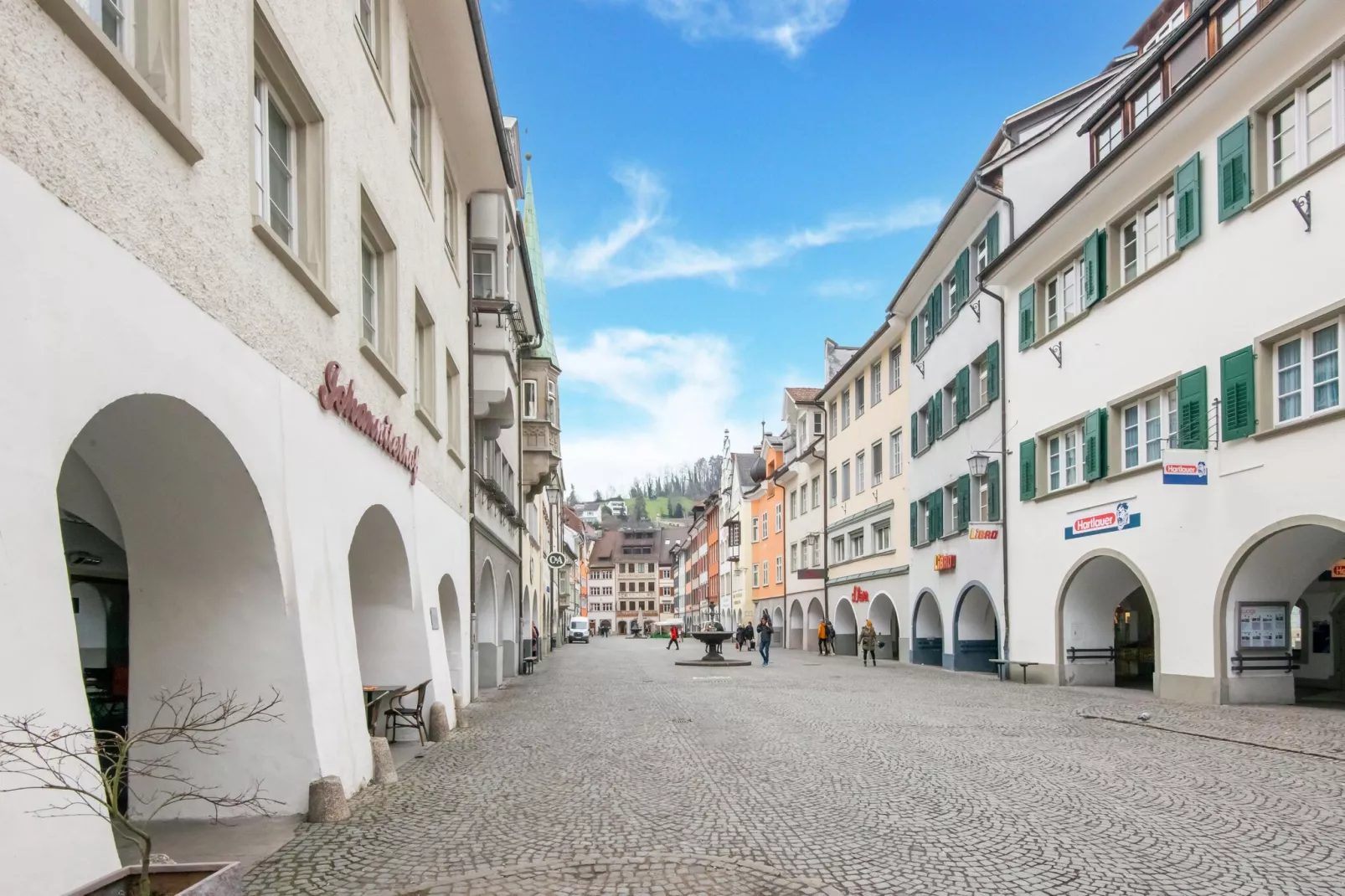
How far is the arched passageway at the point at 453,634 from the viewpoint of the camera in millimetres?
15742

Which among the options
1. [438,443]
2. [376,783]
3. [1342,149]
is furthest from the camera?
[438,443]

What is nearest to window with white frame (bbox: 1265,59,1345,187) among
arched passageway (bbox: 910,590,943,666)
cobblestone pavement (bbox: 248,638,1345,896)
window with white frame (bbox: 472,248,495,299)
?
cobblestone pavement (bbox: 248,638,1345,896)

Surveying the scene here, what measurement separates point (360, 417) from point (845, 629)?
3478 cm

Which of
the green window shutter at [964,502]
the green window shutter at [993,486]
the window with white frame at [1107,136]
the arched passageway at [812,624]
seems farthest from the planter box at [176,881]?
the arched passageway at [812,624]

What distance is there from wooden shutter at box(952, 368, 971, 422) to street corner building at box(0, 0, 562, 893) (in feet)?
52.9

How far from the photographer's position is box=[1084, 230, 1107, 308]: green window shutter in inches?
753

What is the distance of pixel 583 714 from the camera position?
15664 mm

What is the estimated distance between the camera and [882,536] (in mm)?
35656

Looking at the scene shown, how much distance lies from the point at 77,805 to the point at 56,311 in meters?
2.05

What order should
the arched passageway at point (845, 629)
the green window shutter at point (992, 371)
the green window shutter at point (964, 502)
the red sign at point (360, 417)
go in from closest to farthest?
the red sign at point (360, 417) → the green window shutter at point (992, 371) → the green window shutter at point (964, 502) → the arched passageway at point (845, 629)

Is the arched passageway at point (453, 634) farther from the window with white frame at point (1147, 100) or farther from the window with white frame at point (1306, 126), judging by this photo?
the window with white frame at point (1147, 100)

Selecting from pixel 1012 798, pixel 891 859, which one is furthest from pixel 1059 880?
pixel 1012 798

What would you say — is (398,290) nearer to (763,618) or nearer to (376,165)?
(376,165)

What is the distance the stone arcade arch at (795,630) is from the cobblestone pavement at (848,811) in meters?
35.2
